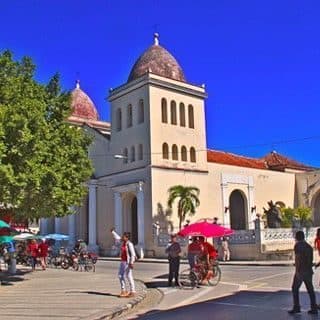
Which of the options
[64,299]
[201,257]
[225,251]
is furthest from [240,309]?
[225,251]

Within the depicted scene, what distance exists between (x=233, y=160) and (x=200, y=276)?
2977 cm

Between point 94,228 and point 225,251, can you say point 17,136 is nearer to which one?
point 225,251

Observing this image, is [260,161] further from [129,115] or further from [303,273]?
[303,273]

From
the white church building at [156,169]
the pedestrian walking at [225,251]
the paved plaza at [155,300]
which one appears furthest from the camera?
the white church building at [156,169]

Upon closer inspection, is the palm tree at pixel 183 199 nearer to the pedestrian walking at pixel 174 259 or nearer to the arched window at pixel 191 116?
the arched window at pixel 191 116

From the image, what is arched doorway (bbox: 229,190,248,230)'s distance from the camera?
4319cm

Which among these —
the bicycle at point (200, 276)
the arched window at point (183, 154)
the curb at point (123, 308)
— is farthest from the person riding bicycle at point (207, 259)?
the arched window at point (183, 154)

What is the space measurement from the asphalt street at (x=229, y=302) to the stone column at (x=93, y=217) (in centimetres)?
2374

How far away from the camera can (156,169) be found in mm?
37219

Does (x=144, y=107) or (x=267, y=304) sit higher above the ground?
(x=144, y=107)

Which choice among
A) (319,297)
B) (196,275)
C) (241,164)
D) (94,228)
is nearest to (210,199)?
(241,164)

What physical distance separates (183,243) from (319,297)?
67.0ft

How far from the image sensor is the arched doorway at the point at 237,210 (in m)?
43.2

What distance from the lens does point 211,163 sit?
136 feet
